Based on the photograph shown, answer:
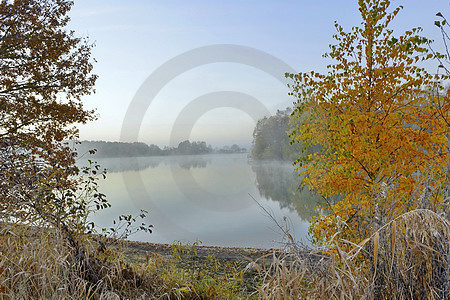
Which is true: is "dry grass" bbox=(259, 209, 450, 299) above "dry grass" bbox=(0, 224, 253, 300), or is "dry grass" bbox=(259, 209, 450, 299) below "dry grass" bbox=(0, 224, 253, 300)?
above

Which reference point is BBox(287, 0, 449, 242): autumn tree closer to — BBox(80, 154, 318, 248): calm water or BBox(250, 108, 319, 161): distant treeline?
BBox(80, 154, 318, 248): calm water

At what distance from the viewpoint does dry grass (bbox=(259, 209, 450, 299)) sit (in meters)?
2.37

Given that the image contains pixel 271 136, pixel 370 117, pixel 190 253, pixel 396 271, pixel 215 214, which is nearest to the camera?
pixel 396 271

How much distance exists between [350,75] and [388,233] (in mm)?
4777

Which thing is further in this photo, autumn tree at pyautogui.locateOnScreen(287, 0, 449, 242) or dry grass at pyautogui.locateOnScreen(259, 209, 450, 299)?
autumn tree at pyautogui.locateOnScreen(287, 0, 449, 242)

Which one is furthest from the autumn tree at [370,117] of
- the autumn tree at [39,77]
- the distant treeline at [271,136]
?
the distant treeline at [271,136]

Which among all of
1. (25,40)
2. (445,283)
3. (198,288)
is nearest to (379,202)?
(445,283)

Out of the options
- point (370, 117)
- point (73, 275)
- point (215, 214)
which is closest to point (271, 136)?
point (215, 214)

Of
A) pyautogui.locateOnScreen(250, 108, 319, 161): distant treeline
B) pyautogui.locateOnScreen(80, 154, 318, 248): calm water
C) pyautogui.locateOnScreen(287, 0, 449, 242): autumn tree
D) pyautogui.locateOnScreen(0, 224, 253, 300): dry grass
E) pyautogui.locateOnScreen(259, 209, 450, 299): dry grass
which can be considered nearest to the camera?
pyautogui.locateOnScreen(259, 209, 450, 299): dry grass

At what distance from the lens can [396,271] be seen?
7.94ft

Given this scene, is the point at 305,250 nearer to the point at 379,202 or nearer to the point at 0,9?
the point at 379,202

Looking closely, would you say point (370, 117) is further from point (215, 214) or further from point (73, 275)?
point (215, 214)

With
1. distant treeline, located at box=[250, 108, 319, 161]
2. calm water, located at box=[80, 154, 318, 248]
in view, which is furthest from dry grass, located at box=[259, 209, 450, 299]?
distant treeline, located at box=[250, 108, 319, 161]

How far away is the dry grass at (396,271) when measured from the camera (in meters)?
2.37
